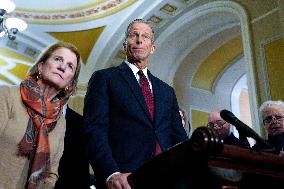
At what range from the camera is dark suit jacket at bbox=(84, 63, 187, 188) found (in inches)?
64.7

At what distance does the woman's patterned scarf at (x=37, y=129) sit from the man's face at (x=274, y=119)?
1829 mm

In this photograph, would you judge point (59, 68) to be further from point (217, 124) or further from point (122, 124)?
point (217, 124)

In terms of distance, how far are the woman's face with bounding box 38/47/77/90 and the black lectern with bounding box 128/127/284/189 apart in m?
0.95

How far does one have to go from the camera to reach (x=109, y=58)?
859 centimetres

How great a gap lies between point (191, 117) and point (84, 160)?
21.3 feet

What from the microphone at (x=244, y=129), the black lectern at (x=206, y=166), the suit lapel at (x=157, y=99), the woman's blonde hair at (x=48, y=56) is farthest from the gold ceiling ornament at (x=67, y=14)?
the black lectern at (x=206, y=166)

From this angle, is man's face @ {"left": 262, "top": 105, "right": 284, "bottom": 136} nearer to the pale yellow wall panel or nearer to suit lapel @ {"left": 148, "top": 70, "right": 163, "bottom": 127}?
suit lapel @ {"left": 148, "top": 70, "right": 163, "bottom": 127}

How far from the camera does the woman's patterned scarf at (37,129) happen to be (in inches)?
67.6

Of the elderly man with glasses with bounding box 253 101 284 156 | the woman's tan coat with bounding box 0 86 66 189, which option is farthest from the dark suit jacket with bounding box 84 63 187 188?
the elderly man with glasses with bounding box 253 101 284 156

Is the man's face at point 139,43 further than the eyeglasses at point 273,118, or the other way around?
the eyeglasses at point 273,118

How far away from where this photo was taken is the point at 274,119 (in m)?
3.10

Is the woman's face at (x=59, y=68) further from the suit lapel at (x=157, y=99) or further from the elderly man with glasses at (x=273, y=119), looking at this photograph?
the elderly man with glasses at (x=273, y=119)

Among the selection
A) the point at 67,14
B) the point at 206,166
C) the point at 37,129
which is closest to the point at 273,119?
the point at 37,129

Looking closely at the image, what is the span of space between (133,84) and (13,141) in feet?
1.94
